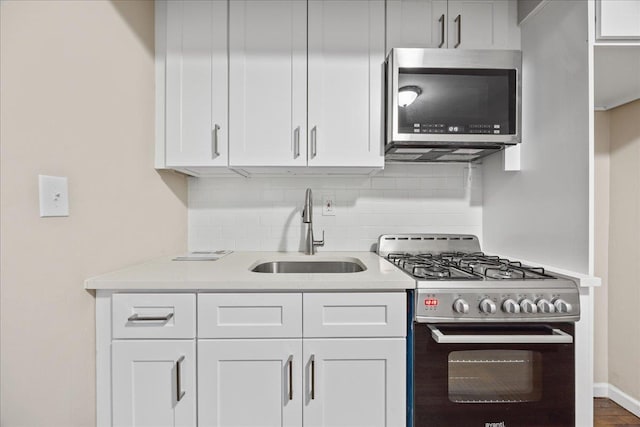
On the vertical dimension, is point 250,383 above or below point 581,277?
below

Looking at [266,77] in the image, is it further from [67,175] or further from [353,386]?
[353,386]

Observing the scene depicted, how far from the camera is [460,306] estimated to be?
1.21 meters

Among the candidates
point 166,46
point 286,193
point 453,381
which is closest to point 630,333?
point 453,381

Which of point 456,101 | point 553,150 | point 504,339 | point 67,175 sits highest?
point 456,101

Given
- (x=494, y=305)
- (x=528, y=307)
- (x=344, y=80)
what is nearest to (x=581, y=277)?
(x=528, y=307)

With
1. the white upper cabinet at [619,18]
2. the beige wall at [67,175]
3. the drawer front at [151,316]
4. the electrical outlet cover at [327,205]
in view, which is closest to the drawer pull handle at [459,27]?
the white upper cabinet at [619,18]

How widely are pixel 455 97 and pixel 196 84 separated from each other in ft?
4.26

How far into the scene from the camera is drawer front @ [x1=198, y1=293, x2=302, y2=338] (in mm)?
1260

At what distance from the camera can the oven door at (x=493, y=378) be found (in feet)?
4.07

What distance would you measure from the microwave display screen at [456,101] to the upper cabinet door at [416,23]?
9.2 inches

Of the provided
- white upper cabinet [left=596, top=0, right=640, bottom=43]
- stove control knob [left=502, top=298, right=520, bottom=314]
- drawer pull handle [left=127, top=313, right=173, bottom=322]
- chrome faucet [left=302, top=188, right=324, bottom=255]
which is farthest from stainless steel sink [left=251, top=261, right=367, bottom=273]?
white upper cabinet [left=596, top=0, right=640, bottom=43]

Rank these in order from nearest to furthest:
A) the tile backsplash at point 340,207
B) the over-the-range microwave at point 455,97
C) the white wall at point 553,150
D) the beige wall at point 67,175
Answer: the beige wall at point 67,175 < the white wall at point 553,150 < the over-the-range microwave at point 455,97 < the tile backsplash at point 340,207

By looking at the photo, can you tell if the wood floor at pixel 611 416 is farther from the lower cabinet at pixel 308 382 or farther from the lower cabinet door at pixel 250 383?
the lower cabinet door at pixel 250 383

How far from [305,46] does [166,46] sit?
0.70 metres
